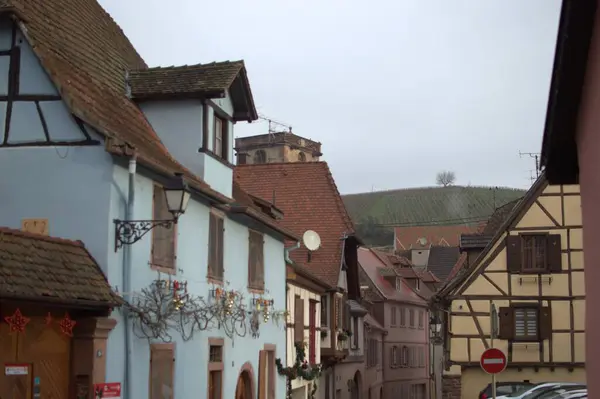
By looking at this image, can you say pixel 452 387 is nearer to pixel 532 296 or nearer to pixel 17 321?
pixel 532 296

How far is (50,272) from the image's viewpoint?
12.2 metres

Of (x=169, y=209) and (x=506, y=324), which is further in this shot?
(x=506, y=324)

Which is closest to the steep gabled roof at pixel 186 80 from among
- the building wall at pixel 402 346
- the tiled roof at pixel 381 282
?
the tiled roof at pixel 381 282

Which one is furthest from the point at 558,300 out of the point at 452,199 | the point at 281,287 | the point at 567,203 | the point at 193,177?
the point at 452,199

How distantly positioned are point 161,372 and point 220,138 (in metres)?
5.69

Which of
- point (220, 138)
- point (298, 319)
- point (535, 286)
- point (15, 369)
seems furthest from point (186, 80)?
point (535, 286)

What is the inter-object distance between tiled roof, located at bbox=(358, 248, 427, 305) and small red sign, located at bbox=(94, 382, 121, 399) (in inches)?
1693

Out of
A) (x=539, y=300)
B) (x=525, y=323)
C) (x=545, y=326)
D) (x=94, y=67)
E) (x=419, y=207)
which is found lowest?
(x=545, y=326)

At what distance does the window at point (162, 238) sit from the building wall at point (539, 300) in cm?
1799

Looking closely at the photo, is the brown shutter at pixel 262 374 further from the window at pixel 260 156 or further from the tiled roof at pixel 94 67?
the window at pixel 260 156

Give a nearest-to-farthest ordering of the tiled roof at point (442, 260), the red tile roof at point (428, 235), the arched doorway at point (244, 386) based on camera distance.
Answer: the arched doorway at point (244, 386) → the tiled roof at point (442, 260) → the red tile roof at point (428, 235)

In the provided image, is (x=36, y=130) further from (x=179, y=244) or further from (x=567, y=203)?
(x=567, y=203)

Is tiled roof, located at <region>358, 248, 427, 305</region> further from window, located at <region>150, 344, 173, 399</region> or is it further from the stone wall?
window, located at <region>150, 344, 173, 399</region>

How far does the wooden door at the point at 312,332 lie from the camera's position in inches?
1187
